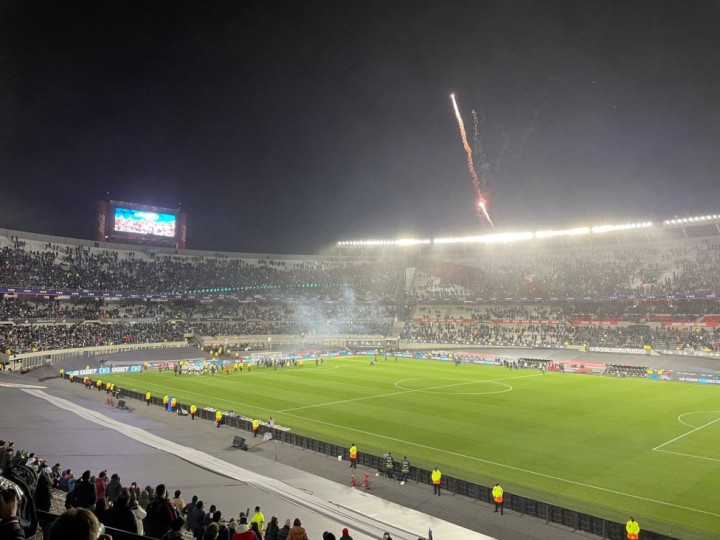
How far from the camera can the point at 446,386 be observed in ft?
148

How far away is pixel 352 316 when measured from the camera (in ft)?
→ 312

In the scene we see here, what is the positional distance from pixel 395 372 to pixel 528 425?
25071 millimetres

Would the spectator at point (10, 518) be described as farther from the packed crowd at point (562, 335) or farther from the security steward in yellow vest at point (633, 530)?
the packed crowd at point (562, 335)

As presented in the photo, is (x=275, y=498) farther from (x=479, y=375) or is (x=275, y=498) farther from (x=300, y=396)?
(x=479, y=375)

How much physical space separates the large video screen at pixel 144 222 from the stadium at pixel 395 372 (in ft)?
2.60

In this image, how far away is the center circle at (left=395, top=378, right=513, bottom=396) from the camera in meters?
41.8

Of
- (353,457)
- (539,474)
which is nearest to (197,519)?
(353,457)

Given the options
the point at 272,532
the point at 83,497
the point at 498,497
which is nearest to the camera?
the point at 83,497

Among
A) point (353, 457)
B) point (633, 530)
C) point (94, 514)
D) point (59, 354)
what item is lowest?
point (353, 457)

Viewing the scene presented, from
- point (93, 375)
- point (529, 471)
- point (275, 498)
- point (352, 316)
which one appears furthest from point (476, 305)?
point (275, 498)

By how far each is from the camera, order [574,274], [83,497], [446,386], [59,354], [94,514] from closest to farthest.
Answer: [94,514] → [83,497] → [446,386] → [59,354] → [574,274]

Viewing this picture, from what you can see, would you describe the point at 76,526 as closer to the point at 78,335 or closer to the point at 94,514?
the point at 94,514

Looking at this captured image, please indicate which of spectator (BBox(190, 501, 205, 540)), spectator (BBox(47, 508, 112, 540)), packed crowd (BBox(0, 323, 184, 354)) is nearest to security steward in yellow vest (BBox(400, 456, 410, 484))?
spectator (BBox(190, 501, 205, 540))

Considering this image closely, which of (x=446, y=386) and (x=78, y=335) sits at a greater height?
(x=78, y=335)
